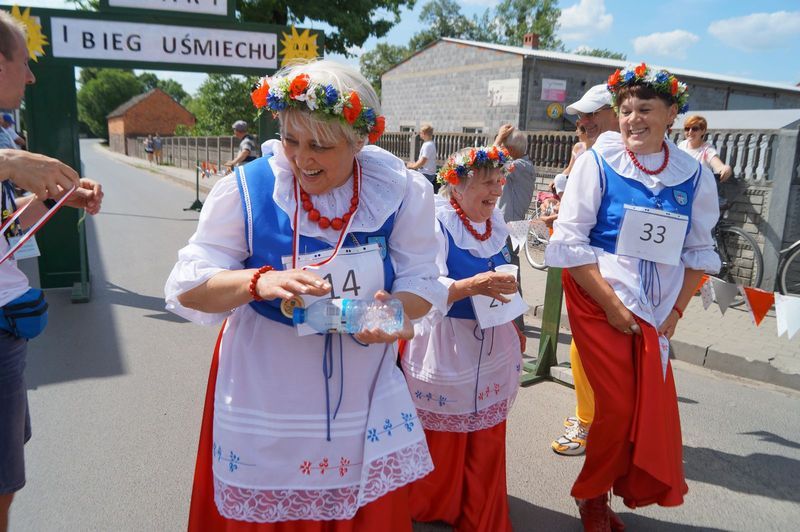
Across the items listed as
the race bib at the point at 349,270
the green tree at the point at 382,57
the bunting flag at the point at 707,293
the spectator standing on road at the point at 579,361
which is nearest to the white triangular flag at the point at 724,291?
the bunting flag at the point at 707,293

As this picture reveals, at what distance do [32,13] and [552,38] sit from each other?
61266mm

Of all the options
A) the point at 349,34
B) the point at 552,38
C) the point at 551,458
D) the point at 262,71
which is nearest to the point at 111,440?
the point at 551,458

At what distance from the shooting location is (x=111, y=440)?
3.73 metres

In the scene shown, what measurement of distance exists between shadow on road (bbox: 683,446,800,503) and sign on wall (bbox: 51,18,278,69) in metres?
5.40

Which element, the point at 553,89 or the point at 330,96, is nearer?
the point at 330,96

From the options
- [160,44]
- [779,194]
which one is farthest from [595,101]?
[779,194]

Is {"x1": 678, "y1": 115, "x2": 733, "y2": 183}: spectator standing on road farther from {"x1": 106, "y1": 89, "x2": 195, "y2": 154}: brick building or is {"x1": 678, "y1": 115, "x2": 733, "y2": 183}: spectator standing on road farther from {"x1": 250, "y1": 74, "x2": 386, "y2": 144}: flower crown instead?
{"x1": 106, "y1": 89, "x2": 195, "y2": 154}: brick building

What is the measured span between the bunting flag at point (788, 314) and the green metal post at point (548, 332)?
1.44 metres

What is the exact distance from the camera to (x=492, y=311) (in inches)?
111

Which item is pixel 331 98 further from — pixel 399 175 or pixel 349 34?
pixel 349 34

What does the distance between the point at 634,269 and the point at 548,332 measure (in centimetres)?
213

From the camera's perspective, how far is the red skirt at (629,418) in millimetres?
2629

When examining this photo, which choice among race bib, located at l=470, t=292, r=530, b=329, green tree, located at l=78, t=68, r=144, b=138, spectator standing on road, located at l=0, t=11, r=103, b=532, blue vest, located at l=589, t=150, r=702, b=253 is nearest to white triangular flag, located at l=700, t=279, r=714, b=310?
blue vest, located at l=589, t=150, r=702, b=253

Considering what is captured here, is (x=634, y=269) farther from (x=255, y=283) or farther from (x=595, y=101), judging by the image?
(x=255, y=283)
